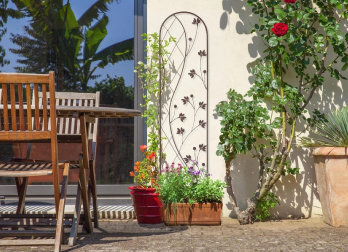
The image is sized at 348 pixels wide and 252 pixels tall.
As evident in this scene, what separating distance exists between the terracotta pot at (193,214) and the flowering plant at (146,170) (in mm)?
427

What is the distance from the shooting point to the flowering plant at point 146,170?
15.0ft

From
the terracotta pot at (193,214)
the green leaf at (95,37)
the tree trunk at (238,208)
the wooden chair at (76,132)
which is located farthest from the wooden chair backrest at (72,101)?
the tree trunk at (238,208)

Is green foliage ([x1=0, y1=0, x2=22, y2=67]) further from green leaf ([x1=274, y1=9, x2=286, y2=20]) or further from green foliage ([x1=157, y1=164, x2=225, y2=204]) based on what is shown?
green leaf ([x1=274, y1=9, x2=286, y2=20])

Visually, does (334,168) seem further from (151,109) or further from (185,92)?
(151,109)

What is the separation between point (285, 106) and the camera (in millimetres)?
4652

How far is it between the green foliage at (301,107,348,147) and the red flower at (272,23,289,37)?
0.77 meters

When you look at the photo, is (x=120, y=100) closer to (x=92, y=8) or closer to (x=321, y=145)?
(x=92, y=8)

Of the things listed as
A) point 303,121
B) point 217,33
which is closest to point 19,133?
point 217,33

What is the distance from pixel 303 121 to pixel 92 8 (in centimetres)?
221

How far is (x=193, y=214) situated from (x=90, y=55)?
6.03 ft

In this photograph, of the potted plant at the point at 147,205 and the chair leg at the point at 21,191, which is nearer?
the chair leg at the point at 21,191

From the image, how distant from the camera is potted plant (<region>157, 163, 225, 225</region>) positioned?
13.7ft

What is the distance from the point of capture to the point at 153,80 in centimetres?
474

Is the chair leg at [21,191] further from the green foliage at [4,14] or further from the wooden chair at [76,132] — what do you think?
the green foliage at [4,14]
